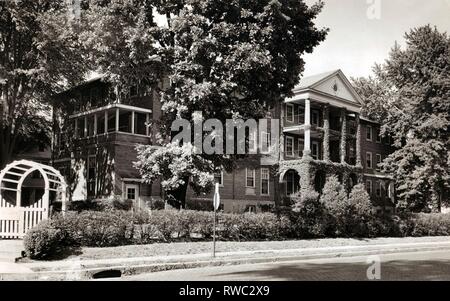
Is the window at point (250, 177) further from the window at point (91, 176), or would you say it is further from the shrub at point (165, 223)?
the shrub at point (165, 223)

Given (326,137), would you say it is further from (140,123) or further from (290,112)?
(140,123)

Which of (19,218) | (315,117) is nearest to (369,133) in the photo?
(315,117)

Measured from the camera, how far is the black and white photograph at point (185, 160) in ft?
50.1

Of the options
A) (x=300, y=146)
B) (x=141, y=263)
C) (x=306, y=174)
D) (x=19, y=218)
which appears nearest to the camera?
(x=141, y=263)

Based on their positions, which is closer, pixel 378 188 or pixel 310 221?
pixel 310 221

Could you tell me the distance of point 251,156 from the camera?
37.2 metres

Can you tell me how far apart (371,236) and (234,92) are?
12.7m

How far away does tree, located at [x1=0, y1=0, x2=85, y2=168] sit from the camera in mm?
26078

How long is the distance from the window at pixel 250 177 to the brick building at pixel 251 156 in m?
0.08

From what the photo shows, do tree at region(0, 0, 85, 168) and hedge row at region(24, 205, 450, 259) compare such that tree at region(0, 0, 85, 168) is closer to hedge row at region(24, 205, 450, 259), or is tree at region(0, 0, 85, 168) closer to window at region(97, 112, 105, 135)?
window at region(97, 112, 105, 135)

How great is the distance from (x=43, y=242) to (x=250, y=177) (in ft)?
85.0

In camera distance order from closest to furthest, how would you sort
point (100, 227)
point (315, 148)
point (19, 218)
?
point (19, 218) < point (100, 227) < point (315, 148)

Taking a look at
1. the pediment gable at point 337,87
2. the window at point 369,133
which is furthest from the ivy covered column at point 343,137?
the window at point 369,133
